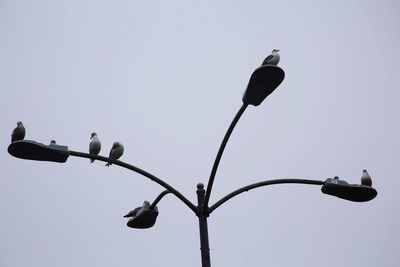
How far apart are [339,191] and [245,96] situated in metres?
1.58

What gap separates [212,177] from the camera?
452 centimetres

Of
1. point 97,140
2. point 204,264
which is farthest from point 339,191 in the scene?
point 97,140

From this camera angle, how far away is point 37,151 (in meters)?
4.40

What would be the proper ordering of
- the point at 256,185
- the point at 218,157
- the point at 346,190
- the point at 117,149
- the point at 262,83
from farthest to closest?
the point at 117,149
the point at 346,190
the point at 256,185
the point at 218,157
the point at 262,83

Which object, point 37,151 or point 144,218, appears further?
point 144,218

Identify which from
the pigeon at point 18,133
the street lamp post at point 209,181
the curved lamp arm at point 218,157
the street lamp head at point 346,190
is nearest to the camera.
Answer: the street lamp post at point 209,181

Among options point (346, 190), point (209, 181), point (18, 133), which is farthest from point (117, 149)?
point (346, 190)

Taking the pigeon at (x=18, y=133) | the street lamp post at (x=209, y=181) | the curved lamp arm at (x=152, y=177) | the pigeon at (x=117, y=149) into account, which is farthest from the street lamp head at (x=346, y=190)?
the pigeon at (x=18, y=133)

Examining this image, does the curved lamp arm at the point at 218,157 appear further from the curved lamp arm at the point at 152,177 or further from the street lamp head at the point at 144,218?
the street lamp head at the point at 144,218

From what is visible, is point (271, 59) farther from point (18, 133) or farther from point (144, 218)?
point (18, 133)

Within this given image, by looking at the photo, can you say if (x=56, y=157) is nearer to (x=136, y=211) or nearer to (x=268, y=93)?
(x=136, y=211)

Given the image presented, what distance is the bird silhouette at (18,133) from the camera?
4779 mm

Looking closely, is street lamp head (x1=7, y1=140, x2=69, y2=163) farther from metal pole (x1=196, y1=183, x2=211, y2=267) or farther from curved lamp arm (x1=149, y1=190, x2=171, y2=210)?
metal pole (x1=196, y1=183, x2=211, y2=267)

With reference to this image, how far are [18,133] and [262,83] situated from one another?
2.64m
